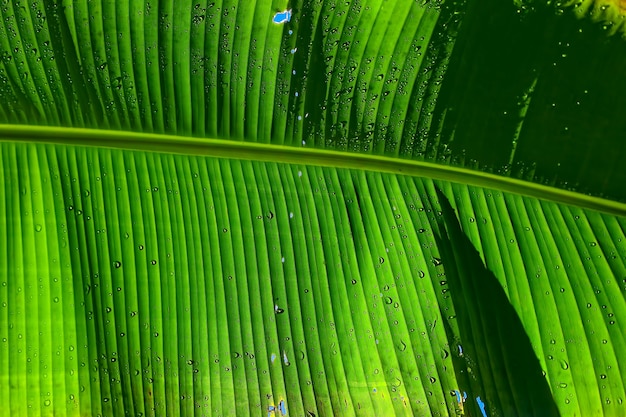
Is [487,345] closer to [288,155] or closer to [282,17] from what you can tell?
[288,155]

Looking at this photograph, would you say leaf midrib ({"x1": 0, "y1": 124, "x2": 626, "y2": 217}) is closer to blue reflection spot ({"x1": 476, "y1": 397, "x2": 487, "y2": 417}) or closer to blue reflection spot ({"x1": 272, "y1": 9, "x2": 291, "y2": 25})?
blue reflection spot ({"x1": 272, "y1": 9, "x2": 291, "y2": 25})

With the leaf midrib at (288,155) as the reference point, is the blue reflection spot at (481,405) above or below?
below

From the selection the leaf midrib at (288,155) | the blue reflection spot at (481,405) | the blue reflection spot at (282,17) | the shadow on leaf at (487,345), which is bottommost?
the blue reflection spot at (481,405)

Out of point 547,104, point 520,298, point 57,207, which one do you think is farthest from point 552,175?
point 57,207

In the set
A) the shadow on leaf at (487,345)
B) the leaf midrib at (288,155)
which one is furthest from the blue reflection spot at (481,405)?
the leaf midrib at (288,155)

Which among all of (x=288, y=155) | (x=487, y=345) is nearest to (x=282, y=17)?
(x=288, y=155)

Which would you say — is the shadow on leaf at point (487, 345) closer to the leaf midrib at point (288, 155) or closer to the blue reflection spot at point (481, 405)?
the blue reflection spot at point (481, 405)

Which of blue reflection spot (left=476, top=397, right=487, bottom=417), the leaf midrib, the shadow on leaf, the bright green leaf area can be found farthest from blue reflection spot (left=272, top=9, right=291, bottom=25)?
blue reflection spot (left=476, top=397, right=487, bottom=417)
